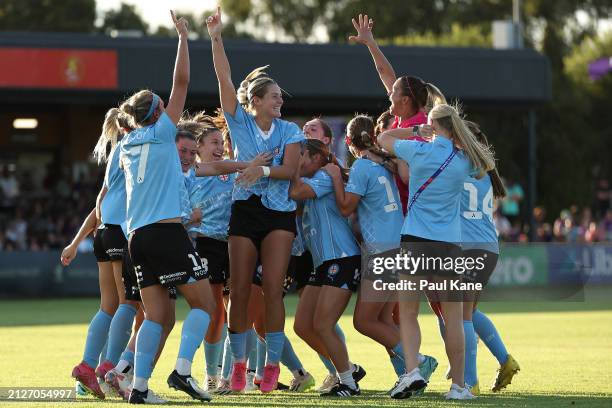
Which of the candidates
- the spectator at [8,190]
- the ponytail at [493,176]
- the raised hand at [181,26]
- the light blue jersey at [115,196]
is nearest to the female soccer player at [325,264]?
the ponytail at [493,176]

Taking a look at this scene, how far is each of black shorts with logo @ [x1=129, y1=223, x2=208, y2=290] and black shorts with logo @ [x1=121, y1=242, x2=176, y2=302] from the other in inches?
17.6

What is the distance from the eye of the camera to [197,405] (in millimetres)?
8484

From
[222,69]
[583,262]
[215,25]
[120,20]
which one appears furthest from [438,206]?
[120,20]

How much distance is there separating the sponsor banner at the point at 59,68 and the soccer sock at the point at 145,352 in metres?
17.9

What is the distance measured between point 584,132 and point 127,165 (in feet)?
144

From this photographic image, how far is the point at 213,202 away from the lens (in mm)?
9852

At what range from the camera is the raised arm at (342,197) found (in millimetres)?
9547

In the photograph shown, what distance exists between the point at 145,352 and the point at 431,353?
5.20 metres

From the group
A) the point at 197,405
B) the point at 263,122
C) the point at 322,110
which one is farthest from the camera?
the point at 322,110

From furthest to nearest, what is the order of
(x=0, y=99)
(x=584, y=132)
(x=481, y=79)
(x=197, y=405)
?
(x=584, y=132) → (x=481, y=79) → (x=0, y=99) → (x=197, y=405)

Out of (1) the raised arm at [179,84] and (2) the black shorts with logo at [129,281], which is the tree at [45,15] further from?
(1) the raised arm at [179,84]

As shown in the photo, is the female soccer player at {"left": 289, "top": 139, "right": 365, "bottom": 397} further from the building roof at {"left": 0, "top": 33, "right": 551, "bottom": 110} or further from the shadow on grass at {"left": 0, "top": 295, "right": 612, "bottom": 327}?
the building roof at {"left": 0, "top": 33, "right": 551, "bottom": 110}

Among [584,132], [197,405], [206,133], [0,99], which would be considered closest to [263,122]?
[206,133]

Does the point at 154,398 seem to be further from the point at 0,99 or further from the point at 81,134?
the point at 81,134
